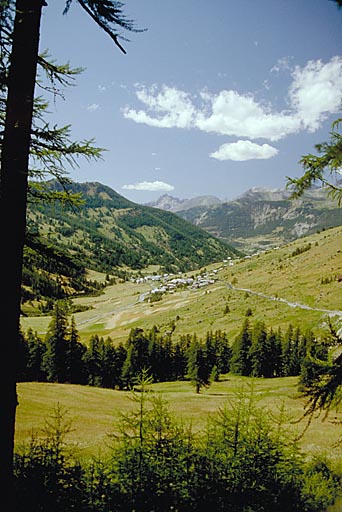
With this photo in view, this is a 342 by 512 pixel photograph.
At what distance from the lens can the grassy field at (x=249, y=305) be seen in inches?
4115

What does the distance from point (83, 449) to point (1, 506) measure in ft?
85.2

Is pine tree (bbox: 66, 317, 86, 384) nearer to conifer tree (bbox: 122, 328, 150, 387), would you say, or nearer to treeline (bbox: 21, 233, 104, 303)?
conifer tree (bbox: 122, 328, 150, 387)

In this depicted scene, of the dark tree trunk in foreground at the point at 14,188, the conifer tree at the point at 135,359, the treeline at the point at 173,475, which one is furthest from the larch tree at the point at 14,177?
the conifer tree at the point at 135,359

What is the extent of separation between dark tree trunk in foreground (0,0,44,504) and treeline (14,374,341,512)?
898 centimetres

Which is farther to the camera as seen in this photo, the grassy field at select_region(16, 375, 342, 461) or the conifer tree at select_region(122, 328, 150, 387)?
the conifer tree at select_region(122, 328, 150, 387)

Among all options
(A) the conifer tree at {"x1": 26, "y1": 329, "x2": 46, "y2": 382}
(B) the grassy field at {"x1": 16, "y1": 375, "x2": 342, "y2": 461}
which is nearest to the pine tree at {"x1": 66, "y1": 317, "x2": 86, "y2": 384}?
(A) the conifer tree at {"x1": 26, "y1": 329, "x2": 46, "y2": 382}

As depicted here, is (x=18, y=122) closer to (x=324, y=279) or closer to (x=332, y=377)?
(x=332, y=377)

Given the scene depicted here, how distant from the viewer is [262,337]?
7569 centimetres

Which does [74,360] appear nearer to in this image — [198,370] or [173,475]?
[198,370]

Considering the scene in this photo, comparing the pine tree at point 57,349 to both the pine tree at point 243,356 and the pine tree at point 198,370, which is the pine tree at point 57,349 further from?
the pine tree at point 243,356

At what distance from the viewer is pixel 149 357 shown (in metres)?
75.4

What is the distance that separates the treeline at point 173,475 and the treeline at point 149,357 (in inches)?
1571

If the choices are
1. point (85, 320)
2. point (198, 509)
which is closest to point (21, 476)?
point (198, 509)

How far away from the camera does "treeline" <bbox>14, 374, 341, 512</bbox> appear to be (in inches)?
508
